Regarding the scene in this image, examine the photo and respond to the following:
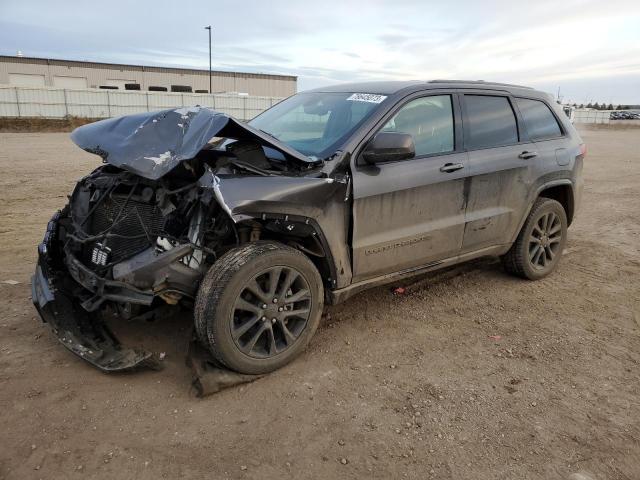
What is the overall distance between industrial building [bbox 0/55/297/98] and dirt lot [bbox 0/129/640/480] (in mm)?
45354

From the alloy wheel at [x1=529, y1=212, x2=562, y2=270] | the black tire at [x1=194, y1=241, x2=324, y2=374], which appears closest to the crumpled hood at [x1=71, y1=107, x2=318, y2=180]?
the black tire at [x1=194, y1=241, x2=324, y2=374]

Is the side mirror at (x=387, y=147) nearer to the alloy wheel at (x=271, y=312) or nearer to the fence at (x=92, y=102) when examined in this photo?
the alloy wheel at (x=271, y=312)

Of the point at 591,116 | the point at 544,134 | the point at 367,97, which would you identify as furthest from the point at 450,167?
the point at 591,116

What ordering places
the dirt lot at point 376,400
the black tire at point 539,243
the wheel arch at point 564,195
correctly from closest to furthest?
the dirt lot at point 376,400 < the black tire at point 539,243 < the wheel arch at point 564,195

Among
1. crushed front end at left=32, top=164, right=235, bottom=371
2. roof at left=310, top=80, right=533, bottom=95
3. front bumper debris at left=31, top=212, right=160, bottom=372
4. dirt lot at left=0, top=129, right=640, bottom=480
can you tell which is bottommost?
dirt lot at left=0, top=129, right=640, bottom=480

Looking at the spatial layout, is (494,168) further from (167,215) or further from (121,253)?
(121,253)

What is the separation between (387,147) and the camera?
139 inches

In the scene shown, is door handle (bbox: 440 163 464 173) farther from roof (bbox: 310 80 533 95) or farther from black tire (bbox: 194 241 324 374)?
black tire (bbox: 194 241 324 374)

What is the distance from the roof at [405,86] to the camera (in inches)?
162

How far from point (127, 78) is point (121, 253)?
54.5m

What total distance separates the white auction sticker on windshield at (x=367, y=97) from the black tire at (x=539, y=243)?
204 cm

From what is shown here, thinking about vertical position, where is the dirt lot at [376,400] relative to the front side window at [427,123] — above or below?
below

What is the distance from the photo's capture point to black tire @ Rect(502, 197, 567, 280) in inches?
198

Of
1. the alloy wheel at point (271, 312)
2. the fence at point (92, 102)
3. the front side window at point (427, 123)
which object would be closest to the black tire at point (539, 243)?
the front side window at point (427, 123)
